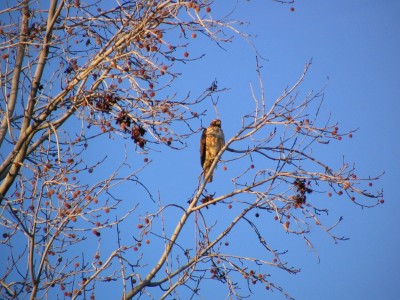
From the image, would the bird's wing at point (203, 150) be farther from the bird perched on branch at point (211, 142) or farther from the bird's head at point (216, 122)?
the bird's head at point (216, 122)

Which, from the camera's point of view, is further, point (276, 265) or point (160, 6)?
point (276, 265)

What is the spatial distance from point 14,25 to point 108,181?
181 centimetres

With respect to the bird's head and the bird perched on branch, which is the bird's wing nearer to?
the bird perched on branch

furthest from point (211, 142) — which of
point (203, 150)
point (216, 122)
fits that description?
point (216, 122)

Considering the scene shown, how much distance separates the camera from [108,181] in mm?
5598

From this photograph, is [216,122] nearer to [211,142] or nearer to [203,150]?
[211,142]

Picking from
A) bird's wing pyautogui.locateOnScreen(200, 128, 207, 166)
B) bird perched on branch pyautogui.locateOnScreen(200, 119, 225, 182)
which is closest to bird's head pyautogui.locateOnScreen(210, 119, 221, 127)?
bird perched on branch pyautogui.locateOnScreen(200, 119, 225, 182)

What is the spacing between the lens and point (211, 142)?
10.1 meters

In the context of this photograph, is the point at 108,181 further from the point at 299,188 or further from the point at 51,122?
the point at 299,188

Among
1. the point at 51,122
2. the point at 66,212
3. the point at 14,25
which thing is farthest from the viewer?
the point at 14,25

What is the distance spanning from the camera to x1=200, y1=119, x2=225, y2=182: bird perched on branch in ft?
33.1

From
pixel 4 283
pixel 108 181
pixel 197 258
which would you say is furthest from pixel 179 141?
pixel 4 283

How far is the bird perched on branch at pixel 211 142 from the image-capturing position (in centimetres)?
1009

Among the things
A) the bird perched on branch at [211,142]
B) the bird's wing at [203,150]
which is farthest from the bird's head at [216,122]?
the bird's wing at [203,150]
